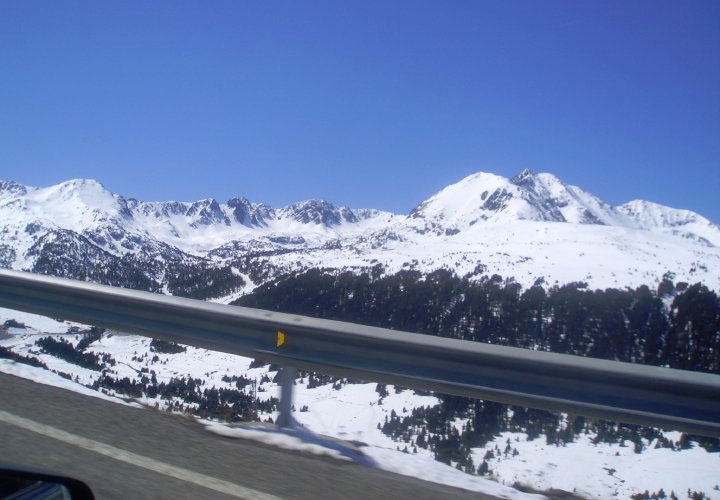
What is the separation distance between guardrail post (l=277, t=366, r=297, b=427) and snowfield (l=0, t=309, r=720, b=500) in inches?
6.6

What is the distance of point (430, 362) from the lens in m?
4.70

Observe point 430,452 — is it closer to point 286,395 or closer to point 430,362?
point 430,362

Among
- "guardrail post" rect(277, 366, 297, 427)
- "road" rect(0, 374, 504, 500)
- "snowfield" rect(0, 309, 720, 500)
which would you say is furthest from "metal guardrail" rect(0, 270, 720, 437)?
"road" rect(0, 374, 504, 500)

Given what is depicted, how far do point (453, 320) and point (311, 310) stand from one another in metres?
7.86

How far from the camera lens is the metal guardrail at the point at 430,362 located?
4.12 meters

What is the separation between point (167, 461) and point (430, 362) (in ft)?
6.71

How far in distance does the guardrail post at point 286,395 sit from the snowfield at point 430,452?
0.55ft

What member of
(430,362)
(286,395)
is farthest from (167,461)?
(430,362)

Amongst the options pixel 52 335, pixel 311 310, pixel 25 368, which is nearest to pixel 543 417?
pixel 25 368

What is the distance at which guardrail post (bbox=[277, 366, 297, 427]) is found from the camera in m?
5.20

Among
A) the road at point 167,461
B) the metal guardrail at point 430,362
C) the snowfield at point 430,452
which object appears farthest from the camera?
the snowfield at point 430,452

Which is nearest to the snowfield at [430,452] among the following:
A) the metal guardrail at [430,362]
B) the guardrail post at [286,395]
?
the guardrail post at [286,395]

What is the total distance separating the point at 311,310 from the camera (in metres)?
24.8

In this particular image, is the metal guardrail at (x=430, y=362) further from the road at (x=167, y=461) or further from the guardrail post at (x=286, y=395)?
the road at (x=167, y=461)
